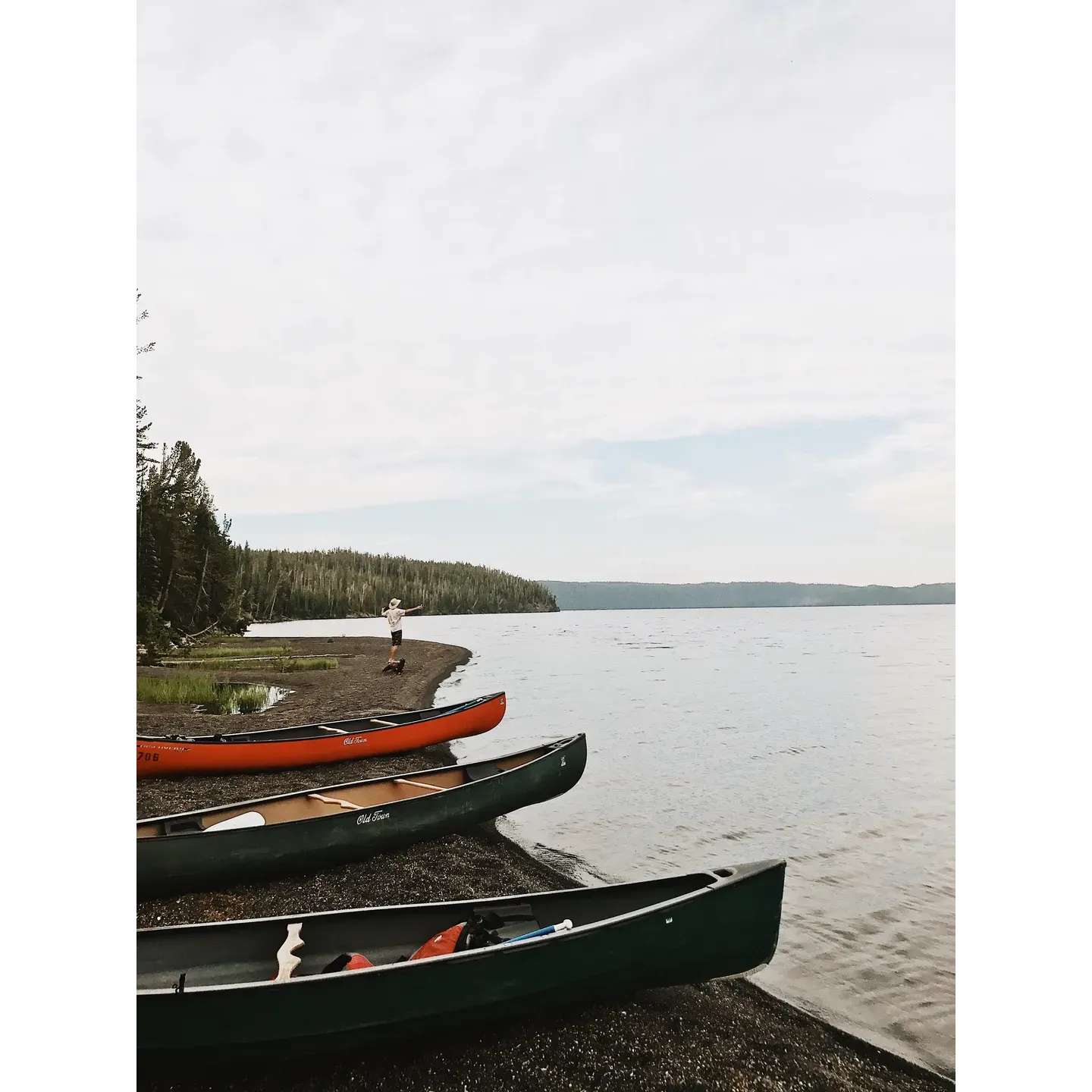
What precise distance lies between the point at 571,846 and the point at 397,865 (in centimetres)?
182

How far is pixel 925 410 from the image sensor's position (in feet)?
13.2

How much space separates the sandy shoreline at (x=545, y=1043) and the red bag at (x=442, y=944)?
256mm

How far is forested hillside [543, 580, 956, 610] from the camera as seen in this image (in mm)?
13188

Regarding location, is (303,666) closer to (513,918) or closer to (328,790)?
(328,790)

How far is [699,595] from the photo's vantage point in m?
14.9

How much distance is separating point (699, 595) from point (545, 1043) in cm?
1295

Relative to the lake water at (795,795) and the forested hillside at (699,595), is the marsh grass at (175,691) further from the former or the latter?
the forested hillside at (699,595)

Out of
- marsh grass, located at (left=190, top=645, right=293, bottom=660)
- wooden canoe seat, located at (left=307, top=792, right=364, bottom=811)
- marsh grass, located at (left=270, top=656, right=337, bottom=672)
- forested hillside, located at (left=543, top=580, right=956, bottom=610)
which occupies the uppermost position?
forested hillside, located at (left=543, top=580, right=956, bottom=610)

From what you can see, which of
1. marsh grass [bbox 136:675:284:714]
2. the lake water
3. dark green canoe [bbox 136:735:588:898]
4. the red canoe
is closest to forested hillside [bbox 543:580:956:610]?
the lake water

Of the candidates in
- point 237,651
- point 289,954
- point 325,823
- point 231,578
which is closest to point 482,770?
point 325,823

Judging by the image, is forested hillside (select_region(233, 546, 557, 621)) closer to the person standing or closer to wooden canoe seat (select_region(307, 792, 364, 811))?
the person standing
